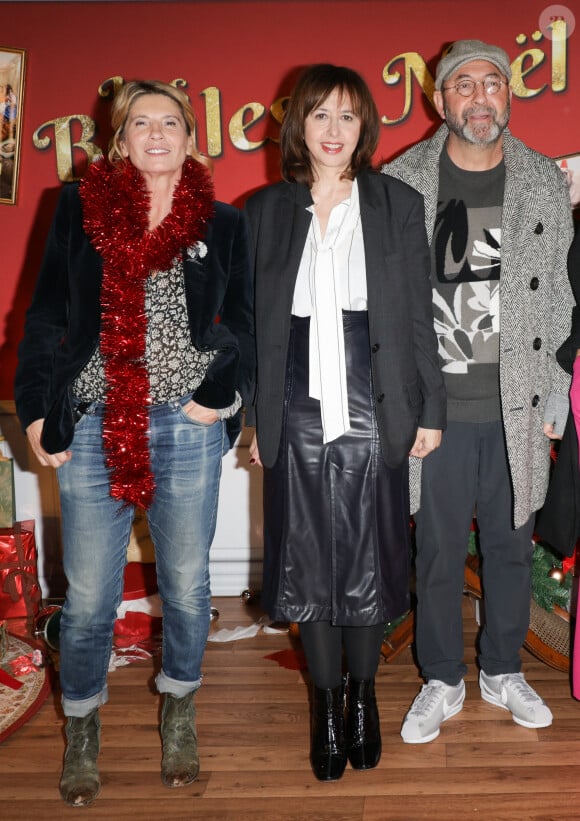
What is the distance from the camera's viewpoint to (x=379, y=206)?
80.2 inches

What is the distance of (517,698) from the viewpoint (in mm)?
2410

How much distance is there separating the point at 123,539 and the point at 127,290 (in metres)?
0.59

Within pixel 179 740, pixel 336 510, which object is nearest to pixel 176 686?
pixel 179 740

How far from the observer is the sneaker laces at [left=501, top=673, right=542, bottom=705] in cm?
240

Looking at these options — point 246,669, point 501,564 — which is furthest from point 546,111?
point 246,669

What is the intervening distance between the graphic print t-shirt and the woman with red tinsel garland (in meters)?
0.52

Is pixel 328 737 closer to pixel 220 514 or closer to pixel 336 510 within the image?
pixel 336 510

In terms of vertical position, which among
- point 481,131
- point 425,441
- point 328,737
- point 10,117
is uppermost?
point 10,117

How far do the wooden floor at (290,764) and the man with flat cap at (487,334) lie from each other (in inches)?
4.2

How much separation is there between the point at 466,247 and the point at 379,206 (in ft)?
0.98

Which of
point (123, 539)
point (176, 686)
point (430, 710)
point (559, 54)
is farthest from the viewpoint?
point (559, 54)

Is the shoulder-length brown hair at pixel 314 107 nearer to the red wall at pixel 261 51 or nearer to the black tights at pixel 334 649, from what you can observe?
the black tights at pixel 334 649

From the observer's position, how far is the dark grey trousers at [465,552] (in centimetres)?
231

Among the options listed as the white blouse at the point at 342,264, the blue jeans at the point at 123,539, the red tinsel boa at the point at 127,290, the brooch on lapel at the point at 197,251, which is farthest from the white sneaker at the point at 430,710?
the brooch on lapel at the point at 197,251
